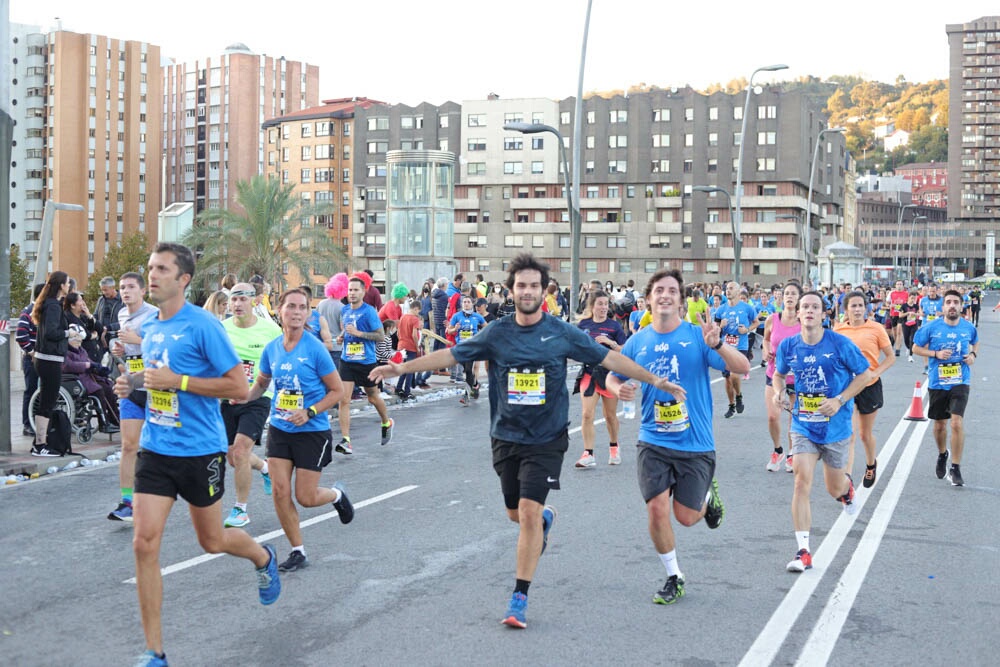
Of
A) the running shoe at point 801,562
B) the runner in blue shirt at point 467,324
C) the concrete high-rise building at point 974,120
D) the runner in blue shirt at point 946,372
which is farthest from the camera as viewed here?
the concrete high-rise building at point 974,120

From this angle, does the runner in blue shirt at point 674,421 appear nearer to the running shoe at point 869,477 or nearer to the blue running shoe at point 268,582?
the blue running shoe at point 268,582

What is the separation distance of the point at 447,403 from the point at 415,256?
1983cm

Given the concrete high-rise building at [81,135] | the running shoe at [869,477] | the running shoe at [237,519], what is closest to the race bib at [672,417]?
the running shoe at [237,519]

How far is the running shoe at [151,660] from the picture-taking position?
4871mm

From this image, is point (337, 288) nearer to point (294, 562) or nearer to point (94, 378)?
point (94, 378)

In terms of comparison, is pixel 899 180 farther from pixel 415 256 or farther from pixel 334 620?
pixel 334 620

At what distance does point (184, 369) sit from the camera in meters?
5.36

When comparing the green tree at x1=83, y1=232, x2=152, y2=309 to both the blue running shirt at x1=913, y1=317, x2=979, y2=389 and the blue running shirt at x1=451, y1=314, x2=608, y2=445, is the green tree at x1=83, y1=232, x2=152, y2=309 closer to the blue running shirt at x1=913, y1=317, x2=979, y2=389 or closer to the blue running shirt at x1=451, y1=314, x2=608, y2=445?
the blue running shirt at x1=913, y1=317, x2=979, y2=389

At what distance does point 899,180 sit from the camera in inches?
7598

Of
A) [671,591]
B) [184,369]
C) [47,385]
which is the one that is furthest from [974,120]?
[184,369]

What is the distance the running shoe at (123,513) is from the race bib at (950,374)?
7349mm

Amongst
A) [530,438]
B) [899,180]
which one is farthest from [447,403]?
[899,180]

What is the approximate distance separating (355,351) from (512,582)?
6.46 metres

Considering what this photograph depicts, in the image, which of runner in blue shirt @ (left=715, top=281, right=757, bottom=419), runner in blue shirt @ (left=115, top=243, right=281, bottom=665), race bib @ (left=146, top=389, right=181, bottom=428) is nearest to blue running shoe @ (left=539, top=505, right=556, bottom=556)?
runner in blue shirt @ (left=115, top=243, right=281, bottom=665)
